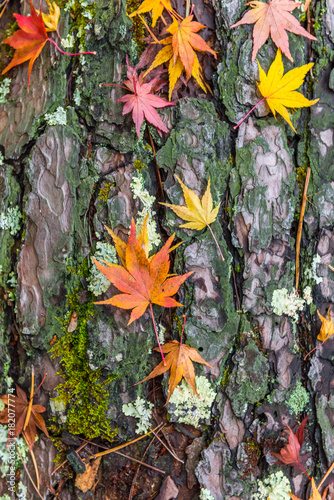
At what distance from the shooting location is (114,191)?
1.20 m

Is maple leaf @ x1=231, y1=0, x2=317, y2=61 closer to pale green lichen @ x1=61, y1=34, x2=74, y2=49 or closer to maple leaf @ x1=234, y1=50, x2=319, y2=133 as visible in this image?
maple leaf @ x1=234, y1=50, x2=319, y2=133

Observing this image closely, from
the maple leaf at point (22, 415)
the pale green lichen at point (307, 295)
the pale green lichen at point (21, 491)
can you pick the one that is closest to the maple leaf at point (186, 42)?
the pale green lichen at point (307, 295)

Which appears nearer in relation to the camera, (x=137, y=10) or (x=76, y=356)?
(x=137, y=10)

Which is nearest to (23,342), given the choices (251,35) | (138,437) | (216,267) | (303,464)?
(138,437)

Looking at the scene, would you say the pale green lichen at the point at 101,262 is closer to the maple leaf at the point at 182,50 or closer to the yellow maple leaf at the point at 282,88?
the maple leaf at the point at 182,50

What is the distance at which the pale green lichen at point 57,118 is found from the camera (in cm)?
120

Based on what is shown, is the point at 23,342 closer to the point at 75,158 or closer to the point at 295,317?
the point at 75,158

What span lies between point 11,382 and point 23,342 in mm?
183

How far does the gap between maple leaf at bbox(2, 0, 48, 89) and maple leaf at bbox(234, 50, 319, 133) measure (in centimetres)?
81

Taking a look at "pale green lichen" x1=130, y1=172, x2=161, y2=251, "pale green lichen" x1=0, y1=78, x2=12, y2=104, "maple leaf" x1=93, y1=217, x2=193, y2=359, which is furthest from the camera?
"pale green lichen" x1=0, y1=78, x2=12, y2=104

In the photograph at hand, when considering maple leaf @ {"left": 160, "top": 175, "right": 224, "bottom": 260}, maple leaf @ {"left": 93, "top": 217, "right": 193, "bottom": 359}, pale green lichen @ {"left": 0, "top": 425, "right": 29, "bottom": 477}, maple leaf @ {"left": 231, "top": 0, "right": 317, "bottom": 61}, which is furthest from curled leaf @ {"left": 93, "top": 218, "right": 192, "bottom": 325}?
maple leaf @ {"left": 231, "top": 0, "right": 317, "bottom": 61}

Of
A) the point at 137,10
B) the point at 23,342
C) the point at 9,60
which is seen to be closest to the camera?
the point at 137,10

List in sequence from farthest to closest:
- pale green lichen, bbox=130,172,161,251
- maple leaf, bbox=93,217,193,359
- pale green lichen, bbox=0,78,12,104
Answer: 1. pale green lichen, bbox=0,78,12,104
2. pale green lichen, bbox=130,172,161,251
3. maple leaf, bbox=93,217,193,359

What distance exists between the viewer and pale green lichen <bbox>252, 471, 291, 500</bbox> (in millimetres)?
1183
